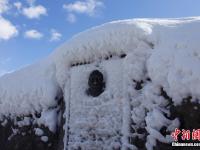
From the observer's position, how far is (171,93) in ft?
17.5

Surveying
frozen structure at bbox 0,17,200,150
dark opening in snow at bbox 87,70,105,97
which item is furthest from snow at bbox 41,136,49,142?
dark opening in snow at bbox 87,70,105,97

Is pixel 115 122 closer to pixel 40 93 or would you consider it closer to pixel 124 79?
pixel 124 79

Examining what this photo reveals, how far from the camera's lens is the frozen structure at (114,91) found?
533 cm

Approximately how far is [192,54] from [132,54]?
1.19 metres

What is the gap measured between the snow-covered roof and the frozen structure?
0.01 m

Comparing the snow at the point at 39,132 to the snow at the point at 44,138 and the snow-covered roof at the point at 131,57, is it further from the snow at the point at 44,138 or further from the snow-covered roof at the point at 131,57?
the snow-covered roof at the point at 131,57

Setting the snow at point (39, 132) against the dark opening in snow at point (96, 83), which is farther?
the snow at point (39, 132)

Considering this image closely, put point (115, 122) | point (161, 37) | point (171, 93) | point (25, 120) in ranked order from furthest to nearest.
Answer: point (25, 120), point (115, 122), point (161, 37), point (171, 93)

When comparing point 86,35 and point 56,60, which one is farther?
point 56,60

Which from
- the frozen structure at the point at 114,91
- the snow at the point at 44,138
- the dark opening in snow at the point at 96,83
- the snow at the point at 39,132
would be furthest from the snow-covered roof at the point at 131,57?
the snow at the point at 44,138

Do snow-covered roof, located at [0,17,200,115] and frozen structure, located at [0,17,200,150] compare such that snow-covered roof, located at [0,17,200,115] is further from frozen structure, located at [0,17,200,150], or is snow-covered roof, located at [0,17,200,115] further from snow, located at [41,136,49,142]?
snow, located at [41,136,49,142]

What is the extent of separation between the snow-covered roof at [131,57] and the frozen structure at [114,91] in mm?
14

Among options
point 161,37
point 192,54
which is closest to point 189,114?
point 192,54

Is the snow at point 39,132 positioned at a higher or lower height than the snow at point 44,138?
higher
